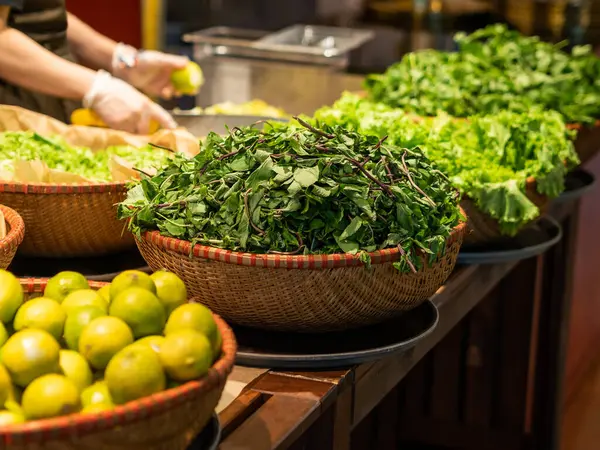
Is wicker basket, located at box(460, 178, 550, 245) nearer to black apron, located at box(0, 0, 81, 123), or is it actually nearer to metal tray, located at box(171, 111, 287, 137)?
metal tray, located at box(171, 111, 287, 137)

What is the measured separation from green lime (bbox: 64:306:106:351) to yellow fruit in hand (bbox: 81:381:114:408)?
0.09 meters

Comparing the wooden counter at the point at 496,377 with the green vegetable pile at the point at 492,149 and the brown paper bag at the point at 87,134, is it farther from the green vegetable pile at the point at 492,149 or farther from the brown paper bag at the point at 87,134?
the brown paper bag at the point at 87,134

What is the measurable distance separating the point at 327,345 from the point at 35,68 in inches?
57.5

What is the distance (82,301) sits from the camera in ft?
3.78

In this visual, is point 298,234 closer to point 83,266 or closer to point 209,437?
point 209,437

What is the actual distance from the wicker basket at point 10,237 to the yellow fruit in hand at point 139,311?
1.22ft

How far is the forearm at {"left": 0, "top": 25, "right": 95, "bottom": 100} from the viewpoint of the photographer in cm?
Answer: 254

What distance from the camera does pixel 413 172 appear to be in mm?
1659

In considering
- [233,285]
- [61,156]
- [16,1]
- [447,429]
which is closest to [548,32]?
[447,429]

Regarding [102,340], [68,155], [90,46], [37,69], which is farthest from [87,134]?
[102,340]

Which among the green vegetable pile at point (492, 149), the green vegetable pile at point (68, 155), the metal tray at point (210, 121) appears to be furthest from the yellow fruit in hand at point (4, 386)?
the metal tray at point (210, 121)

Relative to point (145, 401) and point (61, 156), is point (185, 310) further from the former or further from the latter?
point (61, 156)

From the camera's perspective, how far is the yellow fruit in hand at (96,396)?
103 centimetres

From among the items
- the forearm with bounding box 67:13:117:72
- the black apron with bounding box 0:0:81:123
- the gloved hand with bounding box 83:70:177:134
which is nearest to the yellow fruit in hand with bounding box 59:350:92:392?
the gloved hand with bounding box 83:70:177:134
